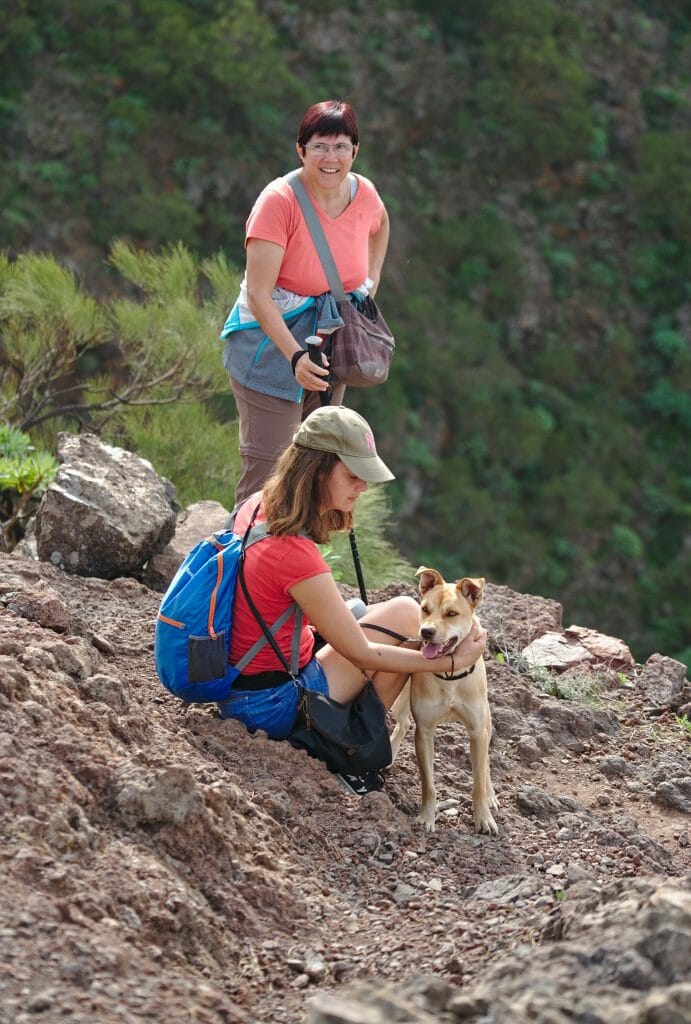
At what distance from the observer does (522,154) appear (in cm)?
1997

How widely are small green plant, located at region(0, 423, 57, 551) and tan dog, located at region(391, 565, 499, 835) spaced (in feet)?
8.18

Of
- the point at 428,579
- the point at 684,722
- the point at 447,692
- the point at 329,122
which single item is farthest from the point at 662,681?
the point at 329,122

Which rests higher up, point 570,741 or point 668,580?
point 570,741

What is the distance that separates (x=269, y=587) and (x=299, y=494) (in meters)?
0.28

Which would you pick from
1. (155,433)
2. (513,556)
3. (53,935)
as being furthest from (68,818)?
(513,556)

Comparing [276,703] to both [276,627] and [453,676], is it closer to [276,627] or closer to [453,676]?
[276,627]

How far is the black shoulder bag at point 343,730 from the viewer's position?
376cm

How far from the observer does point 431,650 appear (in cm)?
374

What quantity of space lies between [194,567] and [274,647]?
1.10ft

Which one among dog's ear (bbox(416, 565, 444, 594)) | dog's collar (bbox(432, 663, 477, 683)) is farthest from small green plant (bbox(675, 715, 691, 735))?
dog's ear (bbox(416, 565, 444, 594))

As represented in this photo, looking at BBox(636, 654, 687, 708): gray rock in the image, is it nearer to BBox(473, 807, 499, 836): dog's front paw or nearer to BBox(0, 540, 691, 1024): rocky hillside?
BBox(0, 540, 691, 1024): rocky hillside

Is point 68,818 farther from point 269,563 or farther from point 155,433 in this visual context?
point 155,433

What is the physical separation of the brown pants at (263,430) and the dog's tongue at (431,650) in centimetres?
116

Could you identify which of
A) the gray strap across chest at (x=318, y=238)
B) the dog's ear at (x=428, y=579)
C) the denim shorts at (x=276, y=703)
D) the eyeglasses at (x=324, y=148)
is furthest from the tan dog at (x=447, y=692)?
the eyeglasses at (x=324, y=148)
